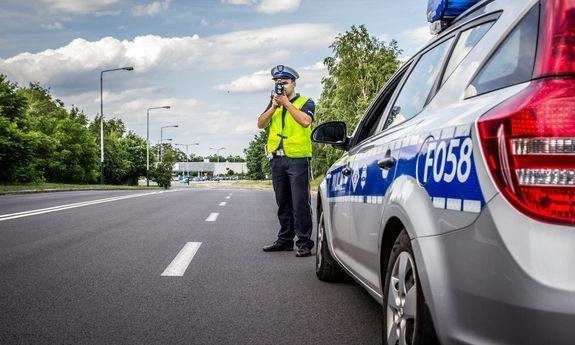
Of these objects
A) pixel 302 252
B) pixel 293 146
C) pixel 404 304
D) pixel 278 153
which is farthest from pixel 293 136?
pixel 404 304

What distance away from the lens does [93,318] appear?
162 inches

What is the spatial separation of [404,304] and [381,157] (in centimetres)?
87

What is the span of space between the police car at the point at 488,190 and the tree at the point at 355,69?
135 feet

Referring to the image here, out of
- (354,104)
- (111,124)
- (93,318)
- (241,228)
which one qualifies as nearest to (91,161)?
(354,104)

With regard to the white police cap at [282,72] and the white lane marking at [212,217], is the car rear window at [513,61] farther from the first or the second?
the white lane marking at [212,217]

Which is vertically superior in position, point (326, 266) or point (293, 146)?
point (293, 146)

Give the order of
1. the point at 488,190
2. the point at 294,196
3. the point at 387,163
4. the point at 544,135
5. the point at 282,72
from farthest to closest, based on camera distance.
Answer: the point at 294,196 → the point at 282,72 → the point at 387,163 → the point at 488,190 → the point at 544,135

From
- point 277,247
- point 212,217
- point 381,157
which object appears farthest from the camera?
point 212,217

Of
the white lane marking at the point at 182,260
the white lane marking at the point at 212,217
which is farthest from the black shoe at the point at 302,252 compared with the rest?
the white lane marking at the point at 212,217

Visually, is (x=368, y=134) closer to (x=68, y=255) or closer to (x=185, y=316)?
(x=185, y=316)

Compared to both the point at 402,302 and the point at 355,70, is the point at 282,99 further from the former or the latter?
the point at 355,70

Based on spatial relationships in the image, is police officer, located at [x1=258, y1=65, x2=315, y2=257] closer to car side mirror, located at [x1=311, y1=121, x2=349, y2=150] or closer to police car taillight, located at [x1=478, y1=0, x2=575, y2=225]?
car side mirror, located at [x1=311, y1=121, x2=349, y2=150]

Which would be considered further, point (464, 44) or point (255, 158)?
point (255, 158)

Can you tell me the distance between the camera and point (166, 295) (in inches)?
191
